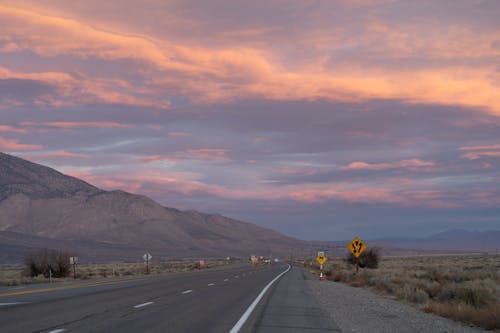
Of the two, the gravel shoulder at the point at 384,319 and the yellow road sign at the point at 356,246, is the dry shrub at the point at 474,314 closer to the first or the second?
the gravel shoulder at the point at 384,319

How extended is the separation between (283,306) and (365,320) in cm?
361

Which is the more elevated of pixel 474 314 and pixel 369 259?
pixel 369 259

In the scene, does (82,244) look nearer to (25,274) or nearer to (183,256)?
(183,256)

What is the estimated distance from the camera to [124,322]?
48.8 feet

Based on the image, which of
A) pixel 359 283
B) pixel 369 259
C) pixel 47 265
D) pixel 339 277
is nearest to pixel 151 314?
pixel 359 283

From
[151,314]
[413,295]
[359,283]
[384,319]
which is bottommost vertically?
[384,319]

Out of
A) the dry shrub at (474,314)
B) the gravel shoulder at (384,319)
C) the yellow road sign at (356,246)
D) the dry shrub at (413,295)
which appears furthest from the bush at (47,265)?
the dry shrub at (474,314)

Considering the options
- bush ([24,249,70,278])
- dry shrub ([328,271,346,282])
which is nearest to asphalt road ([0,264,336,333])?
dry shrub ([328,271,346,282])

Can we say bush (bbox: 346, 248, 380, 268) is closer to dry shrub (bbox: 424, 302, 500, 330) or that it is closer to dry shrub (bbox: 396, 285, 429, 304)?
dry shrub (bbox: 396, 285, 429, 304)

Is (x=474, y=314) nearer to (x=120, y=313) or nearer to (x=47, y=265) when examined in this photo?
(x=120, y=313)

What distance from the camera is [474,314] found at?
58.4 feet

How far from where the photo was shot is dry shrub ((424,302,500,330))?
16547 millimetres

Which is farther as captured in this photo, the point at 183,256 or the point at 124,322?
the point at 183,256

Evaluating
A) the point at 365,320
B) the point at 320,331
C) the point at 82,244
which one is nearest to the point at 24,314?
the point at 320,331
